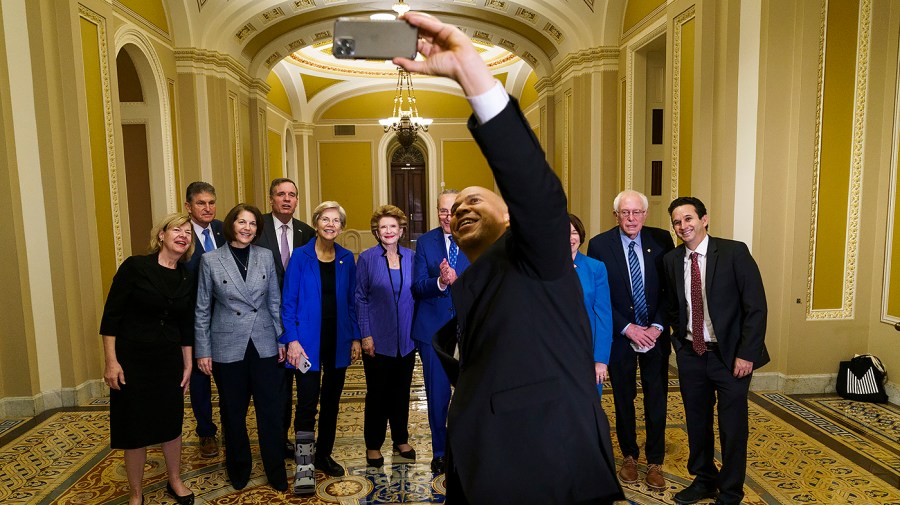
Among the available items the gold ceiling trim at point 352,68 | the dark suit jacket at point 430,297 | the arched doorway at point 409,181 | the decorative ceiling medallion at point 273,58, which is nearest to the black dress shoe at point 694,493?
the dark suit jacket at point 430,297

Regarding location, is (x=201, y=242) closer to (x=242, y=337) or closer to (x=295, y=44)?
(x=242, y=337)

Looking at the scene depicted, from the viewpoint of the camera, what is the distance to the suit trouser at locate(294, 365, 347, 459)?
3.12 meters

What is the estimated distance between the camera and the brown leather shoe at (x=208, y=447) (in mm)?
3580

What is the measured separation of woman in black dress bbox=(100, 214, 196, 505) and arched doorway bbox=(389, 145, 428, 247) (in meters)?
14.1

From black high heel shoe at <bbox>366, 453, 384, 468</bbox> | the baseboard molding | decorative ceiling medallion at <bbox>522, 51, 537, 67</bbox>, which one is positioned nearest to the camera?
black high heel shoe at <bbox>366, 453, 384, 468</bbox>

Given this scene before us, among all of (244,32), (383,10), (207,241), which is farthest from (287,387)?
(383,10)

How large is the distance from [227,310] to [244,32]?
6814mm

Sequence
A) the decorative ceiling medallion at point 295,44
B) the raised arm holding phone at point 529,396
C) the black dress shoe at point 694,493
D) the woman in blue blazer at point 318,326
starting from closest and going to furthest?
the raised arm holding phone at point 529,396 < the black dress shoe at point 694,493 < the woman in blue blazer at point 318,326 < the decorative ceiling medallion at point 295,44

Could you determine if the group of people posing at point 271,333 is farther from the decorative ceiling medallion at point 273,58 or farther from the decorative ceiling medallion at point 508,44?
the decorative ceiling medallion at point 273,58

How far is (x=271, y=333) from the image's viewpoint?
3.04 metres

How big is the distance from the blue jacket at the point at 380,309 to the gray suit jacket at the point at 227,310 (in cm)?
54

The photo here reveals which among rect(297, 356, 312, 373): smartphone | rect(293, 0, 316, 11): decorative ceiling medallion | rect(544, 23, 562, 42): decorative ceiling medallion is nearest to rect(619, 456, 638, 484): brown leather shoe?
rect(297, 356, 312, 373): smartphone

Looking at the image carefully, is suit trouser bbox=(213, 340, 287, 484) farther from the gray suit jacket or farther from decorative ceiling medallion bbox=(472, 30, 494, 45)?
decorative ceiling medallion bbox=(472, 30, 494, 45)

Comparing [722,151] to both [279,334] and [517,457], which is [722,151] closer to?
[279,334]
